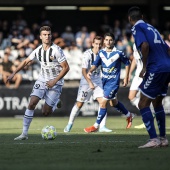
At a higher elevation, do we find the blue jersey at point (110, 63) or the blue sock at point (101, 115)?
the blue jersey at point (110, 63)

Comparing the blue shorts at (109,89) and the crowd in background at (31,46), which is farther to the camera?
the crowd in background at (31,46)

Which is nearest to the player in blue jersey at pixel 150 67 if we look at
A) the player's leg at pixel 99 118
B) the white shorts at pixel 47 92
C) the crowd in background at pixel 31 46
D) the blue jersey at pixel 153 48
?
the blue jersey at pixel 153 48

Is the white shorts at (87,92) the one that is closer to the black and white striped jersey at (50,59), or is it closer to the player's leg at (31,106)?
the black and white striped jersey at (50,59)

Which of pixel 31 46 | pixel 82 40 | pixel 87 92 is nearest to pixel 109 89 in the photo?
pixel 87 92

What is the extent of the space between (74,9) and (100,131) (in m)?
17.0

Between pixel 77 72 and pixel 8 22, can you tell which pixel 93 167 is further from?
pixel 8 22

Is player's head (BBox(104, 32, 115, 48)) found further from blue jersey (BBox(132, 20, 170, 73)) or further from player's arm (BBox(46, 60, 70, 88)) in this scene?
blue jersey (BBox(132, 20, 170, 73))

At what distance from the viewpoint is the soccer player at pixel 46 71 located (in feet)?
42.0

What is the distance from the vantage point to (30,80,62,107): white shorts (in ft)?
42.7

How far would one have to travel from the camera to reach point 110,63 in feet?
48.2

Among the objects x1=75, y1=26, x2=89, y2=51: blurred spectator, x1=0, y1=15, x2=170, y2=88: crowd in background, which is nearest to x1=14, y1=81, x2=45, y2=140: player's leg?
x1=0, y1=15, x2=170, y2=88: crowd in background

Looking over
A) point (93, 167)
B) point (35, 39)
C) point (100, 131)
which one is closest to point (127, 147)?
point (93, 167)

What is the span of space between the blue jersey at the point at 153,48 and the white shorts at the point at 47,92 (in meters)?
3.29

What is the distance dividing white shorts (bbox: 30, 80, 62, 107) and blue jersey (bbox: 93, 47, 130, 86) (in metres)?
1.50
